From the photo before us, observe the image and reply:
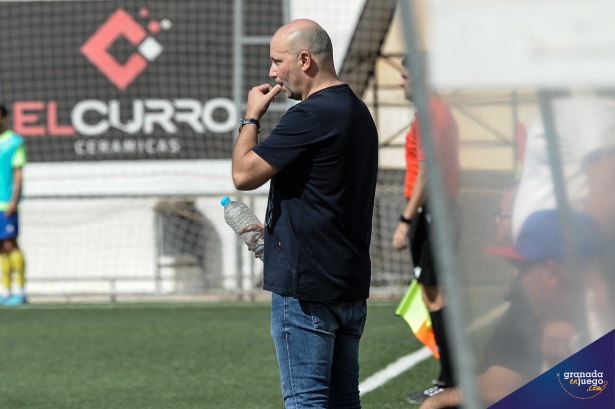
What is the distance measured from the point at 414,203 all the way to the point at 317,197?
7.63 feet

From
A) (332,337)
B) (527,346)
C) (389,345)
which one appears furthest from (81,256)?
(527,346)

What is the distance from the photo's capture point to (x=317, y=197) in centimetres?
321

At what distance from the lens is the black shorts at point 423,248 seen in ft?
17.8

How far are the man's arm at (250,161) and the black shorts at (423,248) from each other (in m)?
2.25

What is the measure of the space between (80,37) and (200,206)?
8.21 feet

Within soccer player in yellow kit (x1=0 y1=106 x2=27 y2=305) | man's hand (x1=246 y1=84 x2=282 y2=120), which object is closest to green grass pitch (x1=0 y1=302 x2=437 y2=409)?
soccer player in yellow kit (x1=0 y1=106 x2=27 y2=305)

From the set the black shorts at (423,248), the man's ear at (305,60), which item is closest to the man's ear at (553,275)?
the man's ear at (305,60)

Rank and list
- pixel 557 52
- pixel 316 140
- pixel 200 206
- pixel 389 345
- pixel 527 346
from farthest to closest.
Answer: pixel 200 206, pixel 389 345, pixel 316 140, pixel 527 346, pixel 557 52

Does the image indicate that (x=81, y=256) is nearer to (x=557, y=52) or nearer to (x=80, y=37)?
(x=80, y=37)

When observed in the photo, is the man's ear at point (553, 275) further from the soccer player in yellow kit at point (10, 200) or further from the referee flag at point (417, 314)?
the soccer player in yellow kit at point (10, 200)

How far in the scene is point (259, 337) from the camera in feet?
26.9

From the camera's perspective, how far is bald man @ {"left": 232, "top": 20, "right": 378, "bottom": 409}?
3164mm

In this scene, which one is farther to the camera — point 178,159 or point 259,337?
point 178,159

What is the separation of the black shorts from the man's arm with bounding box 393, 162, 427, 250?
0.04 m
